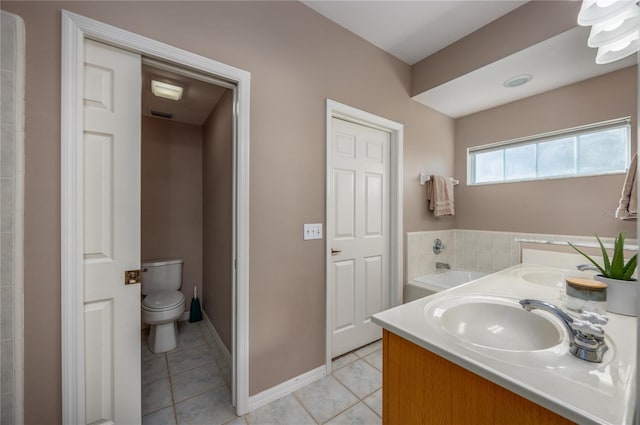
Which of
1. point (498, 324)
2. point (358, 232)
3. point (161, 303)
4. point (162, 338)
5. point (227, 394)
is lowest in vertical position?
point (227, 394)

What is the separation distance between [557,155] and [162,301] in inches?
153

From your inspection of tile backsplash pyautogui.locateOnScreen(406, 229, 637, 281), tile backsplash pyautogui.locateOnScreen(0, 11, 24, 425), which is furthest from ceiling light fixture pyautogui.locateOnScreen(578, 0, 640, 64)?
tile backsplash pyautogui.locateOnScreen(0, 11, 24, 425)

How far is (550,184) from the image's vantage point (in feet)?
7.33

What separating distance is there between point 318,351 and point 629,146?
286cm

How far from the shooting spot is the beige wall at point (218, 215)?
2008 mm

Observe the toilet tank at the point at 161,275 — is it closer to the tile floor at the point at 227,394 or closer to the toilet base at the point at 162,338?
the toilet base at the point at 162,338

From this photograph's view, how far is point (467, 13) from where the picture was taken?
70.2 inches

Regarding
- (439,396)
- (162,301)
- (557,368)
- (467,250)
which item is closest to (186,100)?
(162,301)

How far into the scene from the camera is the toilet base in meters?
2.16

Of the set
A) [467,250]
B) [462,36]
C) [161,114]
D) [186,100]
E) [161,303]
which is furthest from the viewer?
[467,250]

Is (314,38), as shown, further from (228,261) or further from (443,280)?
(443,280)

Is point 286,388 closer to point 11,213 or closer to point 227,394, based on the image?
point 227,394

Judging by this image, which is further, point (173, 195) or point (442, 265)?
point (173, 195)

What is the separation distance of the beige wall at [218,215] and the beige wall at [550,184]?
8.61 ft
